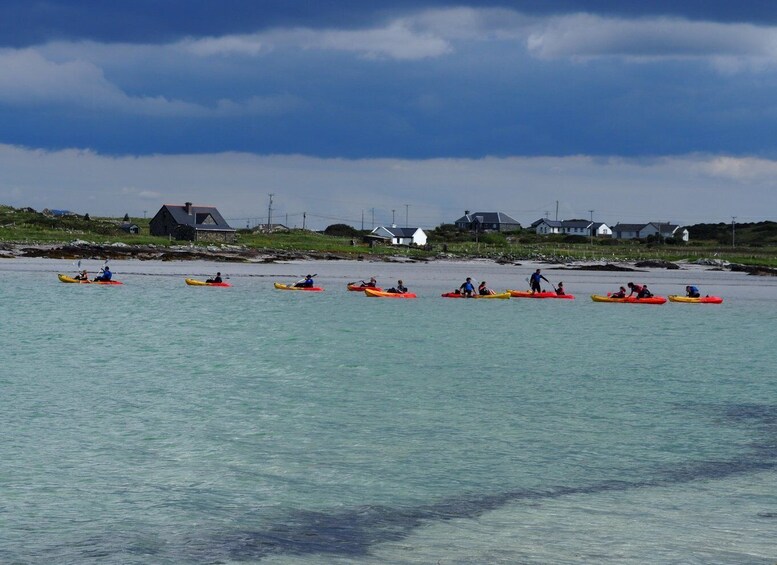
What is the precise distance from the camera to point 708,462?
1825 cm

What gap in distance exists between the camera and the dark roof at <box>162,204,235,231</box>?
138 meters

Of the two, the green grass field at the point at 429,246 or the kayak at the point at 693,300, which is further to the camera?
the green grass field at the point at 429,246

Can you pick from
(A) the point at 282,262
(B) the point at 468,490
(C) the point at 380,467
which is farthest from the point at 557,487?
(A) the point at 282,262

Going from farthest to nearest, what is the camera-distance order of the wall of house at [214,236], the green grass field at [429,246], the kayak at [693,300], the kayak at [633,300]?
the wall of house at [214,236] → the green grass field at [429,246] → the kayak at [693,300] → the kayak at [633,300]

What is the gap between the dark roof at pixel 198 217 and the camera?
5418 inches

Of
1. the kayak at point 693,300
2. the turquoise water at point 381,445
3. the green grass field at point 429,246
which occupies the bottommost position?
the turquoise water at point 381,445

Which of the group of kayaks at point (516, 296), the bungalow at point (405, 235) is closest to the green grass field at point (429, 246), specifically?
the bungalow at point (405, 235)

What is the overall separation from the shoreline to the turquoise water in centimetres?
6856

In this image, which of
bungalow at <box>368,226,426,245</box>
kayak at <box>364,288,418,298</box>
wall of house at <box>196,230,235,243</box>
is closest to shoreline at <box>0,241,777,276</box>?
wall of house at <box>196,230,235,243</box>

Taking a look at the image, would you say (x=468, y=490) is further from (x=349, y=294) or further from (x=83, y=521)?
(x=349, y=294)

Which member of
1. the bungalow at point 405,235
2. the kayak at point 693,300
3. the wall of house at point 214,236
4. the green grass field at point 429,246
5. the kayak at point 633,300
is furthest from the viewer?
the bungalow at point 405,235

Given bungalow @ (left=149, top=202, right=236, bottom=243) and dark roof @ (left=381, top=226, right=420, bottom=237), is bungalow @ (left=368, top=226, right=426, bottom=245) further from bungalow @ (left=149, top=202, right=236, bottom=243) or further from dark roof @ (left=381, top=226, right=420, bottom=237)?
bungalow @ (left=149, top=202, right=236, bottom=243)

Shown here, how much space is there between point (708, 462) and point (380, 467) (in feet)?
21.4

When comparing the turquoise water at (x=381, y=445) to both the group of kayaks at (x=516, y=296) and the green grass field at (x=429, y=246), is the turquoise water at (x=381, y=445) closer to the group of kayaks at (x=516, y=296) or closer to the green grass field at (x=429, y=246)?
the group of kayaks at (x=516, y=296)
